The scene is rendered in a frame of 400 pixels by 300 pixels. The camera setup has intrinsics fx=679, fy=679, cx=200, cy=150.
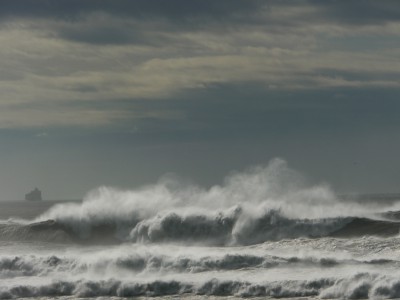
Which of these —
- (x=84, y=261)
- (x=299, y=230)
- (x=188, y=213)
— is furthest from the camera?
(x=188, y=213)

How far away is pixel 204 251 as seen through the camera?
26531 mm

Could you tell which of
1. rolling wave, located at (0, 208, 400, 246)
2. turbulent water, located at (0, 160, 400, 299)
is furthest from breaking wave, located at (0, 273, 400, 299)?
rolling wave, located at (0, 208, 400, 246)

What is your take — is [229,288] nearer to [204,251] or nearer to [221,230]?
[204,251]

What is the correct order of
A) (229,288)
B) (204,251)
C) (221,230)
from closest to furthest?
(229,288)
(204,251)
(221,230)

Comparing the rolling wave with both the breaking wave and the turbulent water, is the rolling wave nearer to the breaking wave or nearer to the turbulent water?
the turbulent water

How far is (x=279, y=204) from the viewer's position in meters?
34.2

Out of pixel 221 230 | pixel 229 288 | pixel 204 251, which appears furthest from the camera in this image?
pixel 221 230

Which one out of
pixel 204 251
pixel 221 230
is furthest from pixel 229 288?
pixel 221 230

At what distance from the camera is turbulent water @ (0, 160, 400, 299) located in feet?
65.5

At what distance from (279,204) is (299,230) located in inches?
148

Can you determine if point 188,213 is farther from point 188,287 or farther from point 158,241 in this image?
point 188,287

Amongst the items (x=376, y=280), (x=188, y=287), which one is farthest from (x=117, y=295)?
(x=376, y=280)

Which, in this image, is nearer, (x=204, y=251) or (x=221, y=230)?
(x=204, y=251)

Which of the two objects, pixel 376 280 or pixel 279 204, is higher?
pixel 279 204
